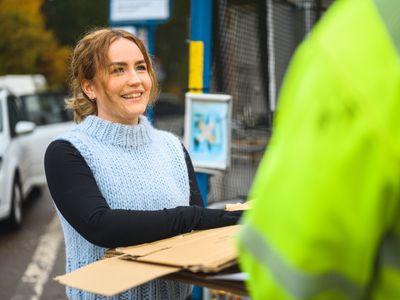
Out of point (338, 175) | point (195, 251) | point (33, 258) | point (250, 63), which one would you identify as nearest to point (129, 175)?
point (195, 251)

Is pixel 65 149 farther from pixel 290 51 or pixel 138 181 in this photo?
pixel 290 51

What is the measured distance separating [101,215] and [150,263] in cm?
38

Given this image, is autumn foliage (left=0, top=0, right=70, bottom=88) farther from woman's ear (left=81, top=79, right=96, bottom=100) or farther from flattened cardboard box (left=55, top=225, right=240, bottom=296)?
flattened cardboard box (left=55, top=225, right=240, bottom=296)

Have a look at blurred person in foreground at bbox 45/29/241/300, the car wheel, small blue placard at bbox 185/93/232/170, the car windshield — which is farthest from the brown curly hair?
the car windshield

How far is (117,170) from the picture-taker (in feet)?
7.25

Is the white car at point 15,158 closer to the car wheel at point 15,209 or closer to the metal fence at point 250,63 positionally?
the car wheel at point 15,209

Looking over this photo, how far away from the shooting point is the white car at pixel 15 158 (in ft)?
26.3

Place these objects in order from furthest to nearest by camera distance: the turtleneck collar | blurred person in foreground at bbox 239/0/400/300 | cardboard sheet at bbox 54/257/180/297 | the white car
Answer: the white car → the turtleneck collar → cardboard sheet at bbox 54/257/180/297 → blurred person in foreground at bbox 239/0/400/300

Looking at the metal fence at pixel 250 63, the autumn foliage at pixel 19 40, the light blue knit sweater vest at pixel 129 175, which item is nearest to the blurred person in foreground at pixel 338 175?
the light blue knit sweater vest at pixel 129 175

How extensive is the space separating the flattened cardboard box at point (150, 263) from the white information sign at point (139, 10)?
4.58 m

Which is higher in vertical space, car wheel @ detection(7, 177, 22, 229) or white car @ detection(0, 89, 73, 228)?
white car @ detection(0, 89, 73, 228)

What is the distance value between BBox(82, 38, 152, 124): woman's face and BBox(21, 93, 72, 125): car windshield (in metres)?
9.27

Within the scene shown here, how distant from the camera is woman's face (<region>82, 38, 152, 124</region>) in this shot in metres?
2.30

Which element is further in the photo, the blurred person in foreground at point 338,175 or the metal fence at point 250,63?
the metal fence at point 250,63
